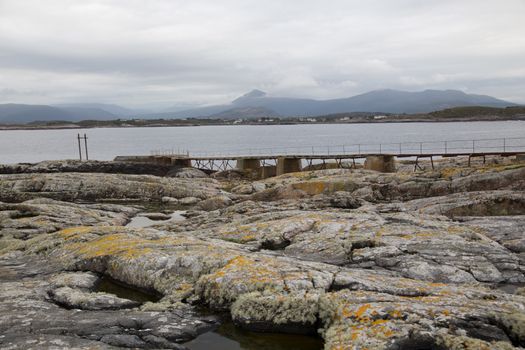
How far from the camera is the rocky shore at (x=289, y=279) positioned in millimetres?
10109

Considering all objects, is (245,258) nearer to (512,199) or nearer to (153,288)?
(153,288)

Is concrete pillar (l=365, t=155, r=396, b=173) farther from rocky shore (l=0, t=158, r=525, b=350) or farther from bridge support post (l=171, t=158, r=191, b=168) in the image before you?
bridge support post (l=171, t=158, r=191, b=168)

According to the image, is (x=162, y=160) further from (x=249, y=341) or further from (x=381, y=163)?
(x=249, y=341)

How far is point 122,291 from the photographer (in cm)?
1454

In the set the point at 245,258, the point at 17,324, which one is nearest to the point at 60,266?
the point at 17,324

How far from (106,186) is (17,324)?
39.9m

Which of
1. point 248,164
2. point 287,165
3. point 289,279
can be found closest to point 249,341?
point 289,279

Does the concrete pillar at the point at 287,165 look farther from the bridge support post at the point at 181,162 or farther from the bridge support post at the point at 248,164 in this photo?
the bridge support post at the point at 181,162

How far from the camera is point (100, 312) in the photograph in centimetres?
1226

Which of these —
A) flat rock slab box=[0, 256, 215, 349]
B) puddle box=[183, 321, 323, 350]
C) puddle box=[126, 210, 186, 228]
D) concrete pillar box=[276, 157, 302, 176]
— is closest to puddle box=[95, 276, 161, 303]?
flat rock slab box=[0, 256, 215, 349]

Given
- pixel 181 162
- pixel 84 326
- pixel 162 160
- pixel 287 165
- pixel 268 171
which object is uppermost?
pixel 84 326

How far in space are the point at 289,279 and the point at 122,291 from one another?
574cm

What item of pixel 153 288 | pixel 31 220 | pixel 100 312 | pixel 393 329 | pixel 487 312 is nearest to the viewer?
pixel 393 329

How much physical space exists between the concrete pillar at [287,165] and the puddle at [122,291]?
165 ft
